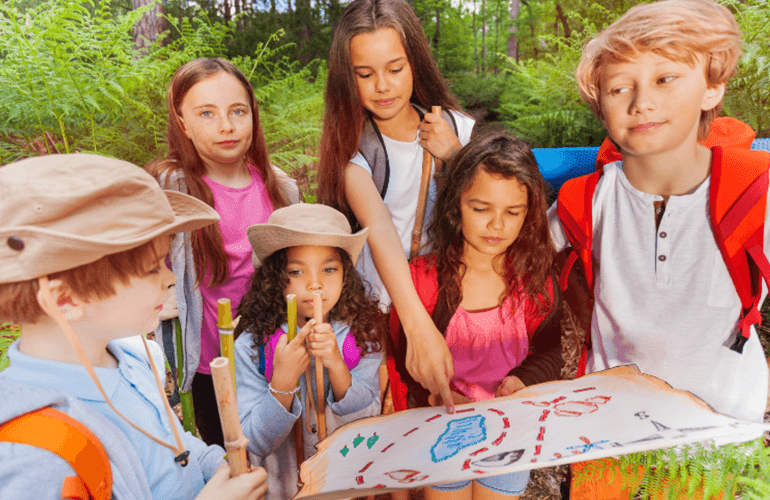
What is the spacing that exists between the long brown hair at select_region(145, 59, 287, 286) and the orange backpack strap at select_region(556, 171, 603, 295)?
128 cm

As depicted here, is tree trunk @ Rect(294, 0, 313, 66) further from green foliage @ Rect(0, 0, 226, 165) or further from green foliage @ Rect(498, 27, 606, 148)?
green foliage @ Rect(0, 0, 226, 165)

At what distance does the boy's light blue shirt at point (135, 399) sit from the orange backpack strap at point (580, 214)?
124cm

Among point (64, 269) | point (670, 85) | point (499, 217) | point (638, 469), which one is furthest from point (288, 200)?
point (638, 469)

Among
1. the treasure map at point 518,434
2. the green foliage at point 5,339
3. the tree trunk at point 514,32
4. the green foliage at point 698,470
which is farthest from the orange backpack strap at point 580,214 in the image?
the tree trunk at point 514,32

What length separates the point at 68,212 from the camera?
2.26 ft

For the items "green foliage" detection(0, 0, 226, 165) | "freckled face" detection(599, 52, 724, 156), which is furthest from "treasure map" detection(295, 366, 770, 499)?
"green foliage" detection(0, 0, 226, 165)

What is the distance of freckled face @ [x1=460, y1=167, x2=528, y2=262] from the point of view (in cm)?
143

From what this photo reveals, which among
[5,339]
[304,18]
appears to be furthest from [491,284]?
[304,18]

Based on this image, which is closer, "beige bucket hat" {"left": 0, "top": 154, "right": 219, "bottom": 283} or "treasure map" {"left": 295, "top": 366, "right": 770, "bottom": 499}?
"beige bucket hat" {"left": 0, "top": 154, "right": 219, "bottom": 283}

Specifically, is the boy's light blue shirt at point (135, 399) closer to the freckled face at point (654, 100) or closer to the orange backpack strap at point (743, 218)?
the freckled face at point (654, 100)

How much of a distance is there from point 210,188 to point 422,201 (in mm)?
873

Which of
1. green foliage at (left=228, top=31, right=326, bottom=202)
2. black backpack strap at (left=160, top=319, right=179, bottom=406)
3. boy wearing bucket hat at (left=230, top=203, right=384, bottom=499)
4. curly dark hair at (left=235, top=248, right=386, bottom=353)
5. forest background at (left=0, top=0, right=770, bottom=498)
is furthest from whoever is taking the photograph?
green foliage at (left=228, top=31, right=326, bottom=202)

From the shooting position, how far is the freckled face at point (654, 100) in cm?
109

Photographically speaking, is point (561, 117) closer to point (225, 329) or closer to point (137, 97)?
point (137, 97)
